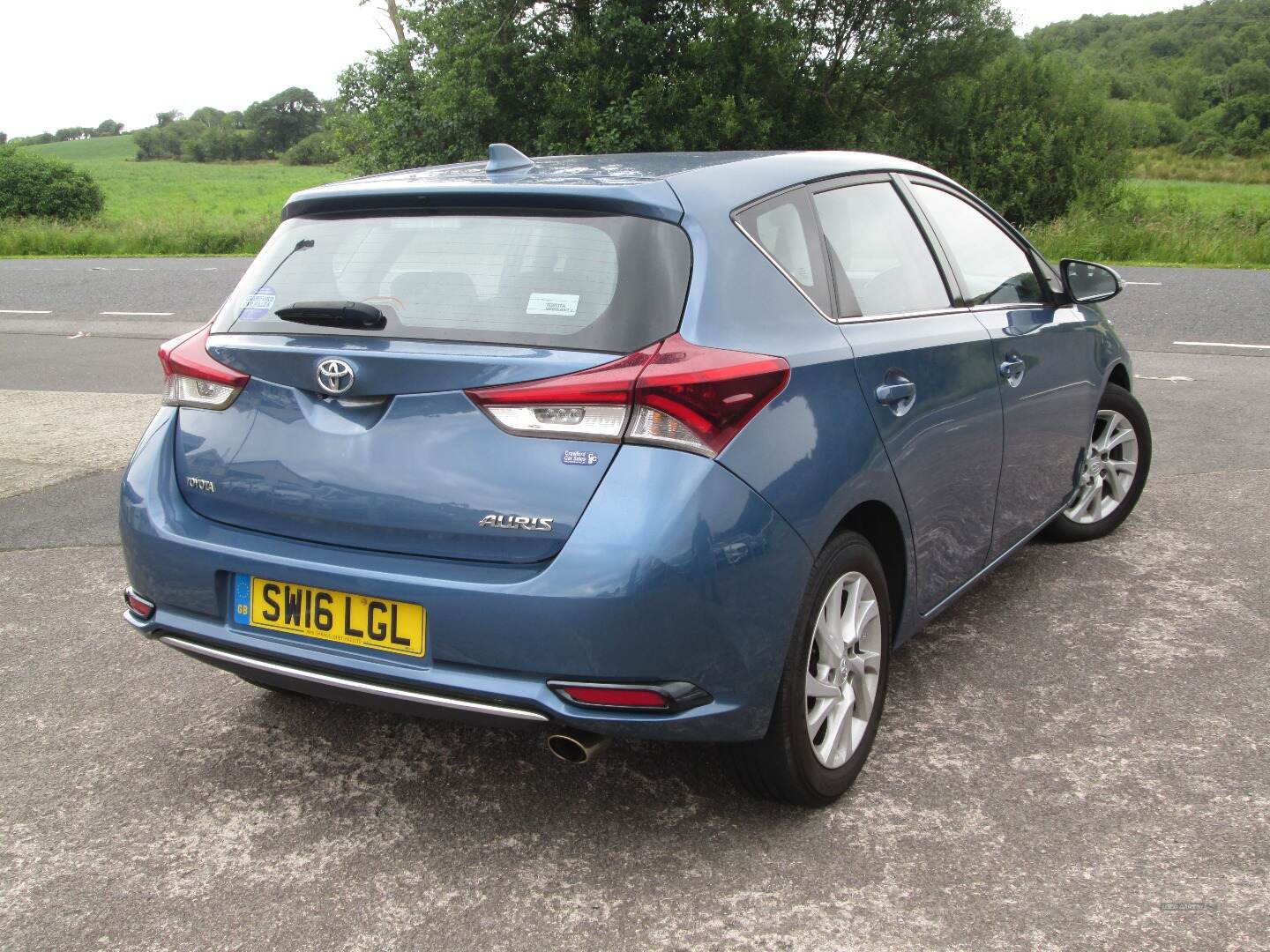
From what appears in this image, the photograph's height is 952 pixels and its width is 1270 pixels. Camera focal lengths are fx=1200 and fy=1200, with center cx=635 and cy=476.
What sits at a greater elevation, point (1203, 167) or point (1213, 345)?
point (1203, 167)

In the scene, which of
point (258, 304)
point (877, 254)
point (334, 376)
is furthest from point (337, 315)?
point (877, 254)

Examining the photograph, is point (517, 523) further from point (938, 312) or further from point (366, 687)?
point (938, 312)

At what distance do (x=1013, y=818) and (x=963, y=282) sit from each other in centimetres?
174

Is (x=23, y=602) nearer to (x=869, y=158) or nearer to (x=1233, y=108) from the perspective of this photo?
(x=869, y=158)

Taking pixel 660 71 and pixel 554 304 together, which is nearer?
pixel 554 304

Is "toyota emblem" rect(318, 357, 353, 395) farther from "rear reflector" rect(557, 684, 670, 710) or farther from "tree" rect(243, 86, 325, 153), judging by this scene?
"tree" rect(243, 86, 325, 153)

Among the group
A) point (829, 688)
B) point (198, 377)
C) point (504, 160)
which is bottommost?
point (829, 688)

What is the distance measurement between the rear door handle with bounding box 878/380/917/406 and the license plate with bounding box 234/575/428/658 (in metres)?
1.31

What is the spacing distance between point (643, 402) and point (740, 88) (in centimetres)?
2470

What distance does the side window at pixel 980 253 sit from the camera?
12.9ft

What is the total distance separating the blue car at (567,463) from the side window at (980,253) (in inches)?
23.4

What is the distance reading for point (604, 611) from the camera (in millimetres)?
2463

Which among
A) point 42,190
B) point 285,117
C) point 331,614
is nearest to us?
point 331,614

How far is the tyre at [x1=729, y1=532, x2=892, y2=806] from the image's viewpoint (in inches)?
110
